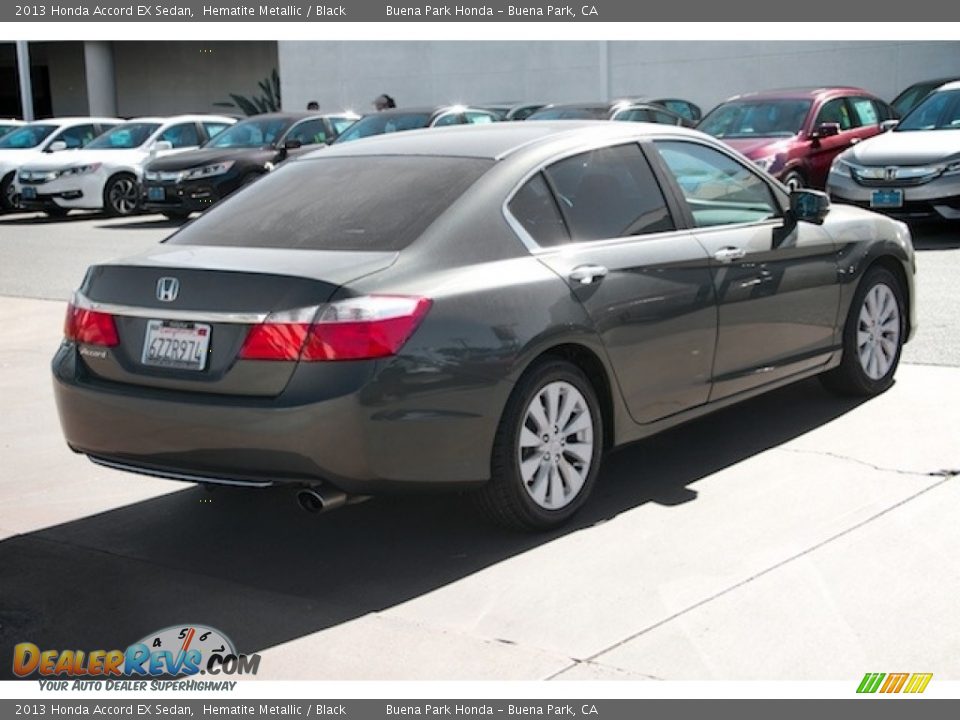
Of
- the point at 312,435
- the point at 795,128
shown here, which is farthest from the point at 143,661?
the point at 795,128

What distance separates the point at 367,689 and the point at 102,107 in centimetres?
4002

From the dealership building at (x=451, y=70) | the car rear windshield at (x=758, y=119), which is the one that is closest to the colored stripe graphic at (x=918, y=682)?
the car rear windshield at (x=758, y=119)

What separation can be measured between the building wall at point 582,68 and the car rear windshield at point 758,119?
1146 centimetres

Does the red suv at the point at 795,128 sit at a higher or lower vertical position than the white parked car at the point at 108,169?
higher

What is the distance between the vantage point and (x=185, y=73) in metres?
43.5

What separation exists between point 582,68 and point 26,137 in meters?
12.8

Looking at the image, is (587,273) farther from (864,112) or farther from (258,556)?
(864,112)

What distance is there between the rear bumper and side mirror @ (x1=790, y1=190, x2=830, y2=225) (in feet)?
7.68

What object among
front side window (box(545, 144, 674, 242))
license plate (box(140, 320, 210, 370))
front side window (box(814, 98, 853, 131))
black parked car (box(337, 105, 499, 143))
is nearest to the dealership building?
black parked car (box(337, 105, 499, 143))

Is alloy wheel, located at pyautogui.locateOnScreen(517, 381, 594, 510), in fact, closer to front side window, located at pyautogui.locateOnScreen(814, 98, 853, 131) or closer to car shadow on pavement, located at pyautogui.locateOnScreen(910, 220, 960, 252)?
car shadow on pavement, located at pyautogui.locateOnScreen(910, 220, 960, 252)

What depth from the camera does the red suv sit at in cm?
1500

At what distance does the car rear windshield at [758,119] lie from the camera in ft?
51.0

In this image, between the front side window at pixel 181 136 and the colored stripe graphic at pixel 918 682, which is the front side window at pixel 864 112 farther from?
the colored stripe graphic at pixel 918 682
